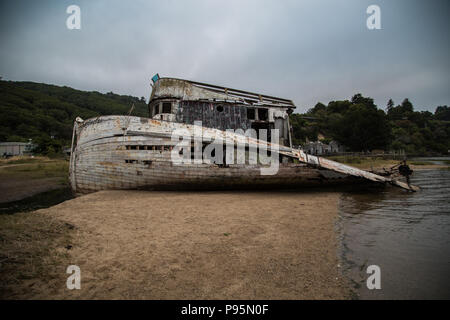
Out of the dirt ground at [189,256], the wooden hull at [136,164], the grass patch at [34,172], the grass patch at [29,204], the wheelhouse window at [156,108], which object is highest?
the wheelhouse window at [156,108]

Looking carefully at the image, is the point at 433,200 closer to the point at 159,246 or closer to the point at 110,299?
the point at 159,246

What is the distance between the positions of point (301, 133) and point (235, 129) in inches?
2018

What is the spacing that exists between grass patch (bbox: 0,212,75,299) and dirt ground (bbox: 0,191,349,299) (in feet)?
0.05

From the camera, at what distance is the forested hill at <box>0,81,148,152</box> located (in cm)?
5609

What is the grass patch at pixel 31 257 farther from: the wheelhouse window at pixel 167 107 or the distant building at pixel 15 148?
the distant building at pixel 15 148

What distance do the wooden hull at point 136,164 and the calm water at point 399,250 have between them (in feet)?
14.1

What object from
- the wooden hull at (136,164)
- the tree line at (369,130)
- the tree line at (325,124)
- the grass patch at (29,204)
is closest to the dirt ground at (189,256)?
the grass patch at (29,204)

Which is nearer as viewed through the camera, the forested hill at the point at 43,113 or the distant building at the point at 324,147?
the distant building at the point at 324,147

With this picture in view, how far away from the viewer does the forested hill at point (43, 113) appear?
5609cm

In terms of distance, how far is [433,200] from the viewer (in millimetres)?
6547

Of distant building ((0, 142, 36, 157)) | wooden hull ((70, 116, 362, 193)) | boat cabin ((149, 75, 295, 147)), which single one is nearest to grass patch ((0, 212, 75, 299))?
wooden hull ((70, 116, 362, 193))

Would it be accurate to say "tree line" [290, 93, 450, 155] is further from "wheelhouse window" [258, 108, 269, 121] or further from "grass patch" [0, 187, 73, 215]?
"grass patch" [0, 187, 73, 215]

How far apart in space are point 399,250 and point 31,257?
5021 mm
